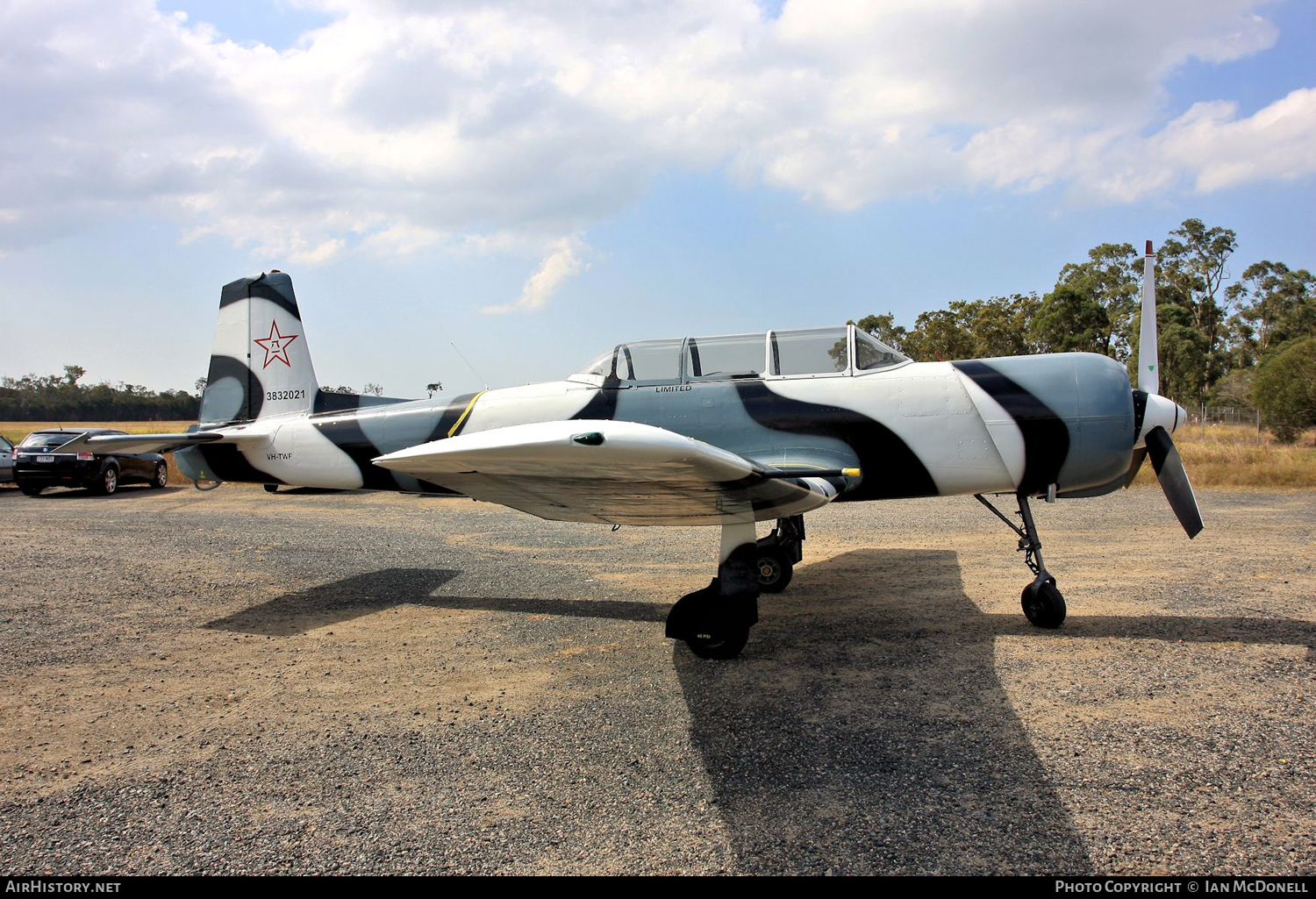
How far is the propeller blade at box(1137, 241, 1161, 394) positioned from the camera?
255 inches

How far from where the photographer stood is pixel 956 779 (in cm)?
353

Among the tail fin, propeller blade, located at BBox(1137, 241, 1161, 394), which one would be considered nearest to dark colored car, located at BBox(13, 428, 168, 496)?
the tail fin

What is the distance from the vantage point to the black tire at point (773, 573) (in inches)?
298

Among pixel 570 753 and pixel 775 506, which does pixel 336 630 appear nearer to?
pixel 570 753

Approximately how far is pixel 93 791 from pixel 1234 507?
15.9m

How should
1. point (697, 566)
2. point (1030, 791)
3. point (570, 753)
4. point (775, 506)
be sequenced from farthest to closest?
point (697, 566)
point (775, 506)
point (570, 753)
point (1030, 791)

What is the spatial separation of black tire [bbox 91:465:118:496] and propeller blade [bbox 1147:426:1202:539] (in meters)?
21.0

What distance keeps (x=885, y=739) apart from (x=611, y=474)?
2.14 m

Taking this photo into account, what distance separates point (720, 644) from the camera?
5293 millimetres

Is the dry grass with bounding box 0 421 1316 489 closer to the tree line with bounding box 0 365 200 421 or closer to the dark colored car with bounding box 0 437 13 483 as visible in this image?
the dark colored car with bounding box 0 437 13 483

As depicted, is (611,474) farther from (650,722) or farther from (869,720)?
(869,720)

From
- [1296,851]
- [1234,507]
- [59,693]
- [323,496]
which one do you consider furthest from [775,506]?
[323,496]

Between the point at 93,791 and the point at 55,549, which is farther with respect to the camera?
the point at 55,549

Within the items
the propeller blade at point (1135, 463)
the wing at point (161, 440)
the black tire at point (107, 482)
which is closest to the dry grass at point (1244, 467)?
the propeller blade at point (1135, 463)
